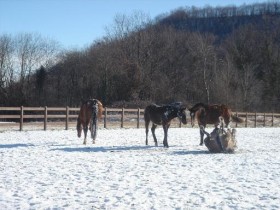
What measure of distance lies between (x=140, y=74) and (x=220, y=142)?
42.8m

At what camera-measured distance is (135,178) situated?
10.2 m

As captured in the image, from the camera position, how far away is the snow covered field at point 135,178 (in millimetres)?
8000

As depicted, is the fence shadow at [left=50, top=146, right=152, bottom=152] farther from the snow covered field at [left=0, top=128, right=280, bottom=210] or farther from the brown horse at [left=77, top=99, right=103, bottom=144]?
the brown horse at [left=77, top=99, right=103, bottom=144]

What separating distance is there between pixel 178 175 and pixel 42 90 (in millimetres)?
53567

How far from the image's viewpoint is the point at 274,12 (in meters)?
130

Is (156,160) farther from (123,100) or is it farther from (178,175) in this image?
(123,100)

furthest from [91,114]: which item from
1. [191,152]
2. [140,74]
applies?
[140,74]

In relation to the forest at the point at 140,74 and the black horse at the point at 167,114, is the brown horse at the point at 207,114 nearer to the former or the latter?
the black horse at the point at 167,114

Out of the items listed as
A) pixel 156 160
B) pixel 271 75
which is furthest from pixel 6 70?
pixel 156 160

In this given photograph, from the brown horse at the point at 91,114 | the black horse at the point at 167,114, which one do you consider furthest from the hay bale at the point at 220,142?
the brown horse at the point at 91,114

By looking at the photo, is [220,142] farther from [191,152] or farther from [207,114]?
[207,114]

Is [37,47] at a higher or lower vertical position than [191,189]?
higher

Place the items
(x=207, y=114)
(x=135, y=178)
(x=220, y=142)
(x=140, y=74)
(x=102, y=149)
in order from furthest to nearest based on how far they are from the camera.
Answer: (x=140, y=74)
(x=207, y=114)
(x=102, y=149)
(x=220, y=142)
(x=135, y=178)

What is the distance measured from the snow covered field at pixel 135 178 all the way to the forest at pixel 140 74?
36112mm
